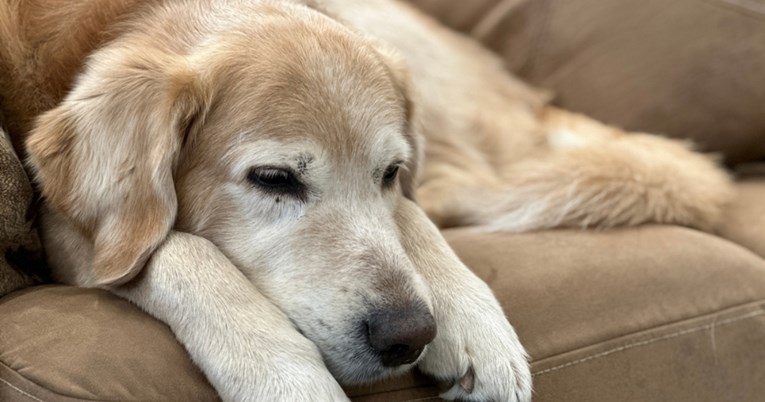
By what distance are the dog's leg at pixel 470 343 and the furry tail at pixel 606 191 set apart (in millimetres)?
404

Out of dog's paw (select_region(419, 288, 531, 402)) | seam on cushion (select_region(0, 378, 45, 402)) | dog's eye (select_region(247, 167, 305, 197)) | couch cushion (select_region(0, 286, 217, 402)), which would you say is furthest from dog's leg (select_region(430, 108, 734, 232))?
seam on cushion (select_region(0, 378, 45, 402))

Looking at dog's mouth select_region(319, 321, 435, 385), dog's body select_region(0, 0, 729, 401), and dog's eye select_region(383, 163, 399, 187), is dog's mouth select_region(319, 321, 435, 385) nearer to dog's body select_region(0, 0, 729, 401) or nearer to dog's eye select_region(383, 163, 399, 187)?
dog's body select_region(0, 0, 729, 401)

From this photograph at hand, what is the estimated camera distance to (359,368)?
3.77 ft

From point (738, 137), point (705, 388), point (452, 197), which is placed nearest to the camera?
point (705, 388)

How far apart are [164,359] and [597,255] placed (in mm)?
882

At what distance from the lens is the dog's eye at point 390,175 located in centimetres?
138

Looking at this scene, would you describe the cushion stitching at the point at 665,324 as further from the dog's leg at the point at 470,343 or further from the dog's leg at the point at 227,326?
the dog's leg at the point at 227,326

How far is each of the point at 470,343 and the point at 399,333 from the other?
171 millimetres

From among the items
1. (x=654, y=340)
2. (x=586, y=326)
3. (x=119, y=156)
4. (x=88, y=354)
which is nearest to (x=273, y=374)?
(x=88, y=354)

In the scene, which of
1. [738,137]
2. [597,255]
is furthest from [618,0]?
[597,255]

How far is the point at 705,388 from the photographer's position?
58.1 inches

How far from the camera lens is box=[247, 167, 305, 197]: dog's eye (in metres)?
1.24

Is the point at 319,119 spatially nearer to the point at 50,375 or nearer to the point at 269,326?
the point at 269,326

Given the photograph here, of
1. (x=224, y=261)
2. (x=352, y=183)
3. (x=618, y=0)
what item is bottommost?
(x=224, y=261)
